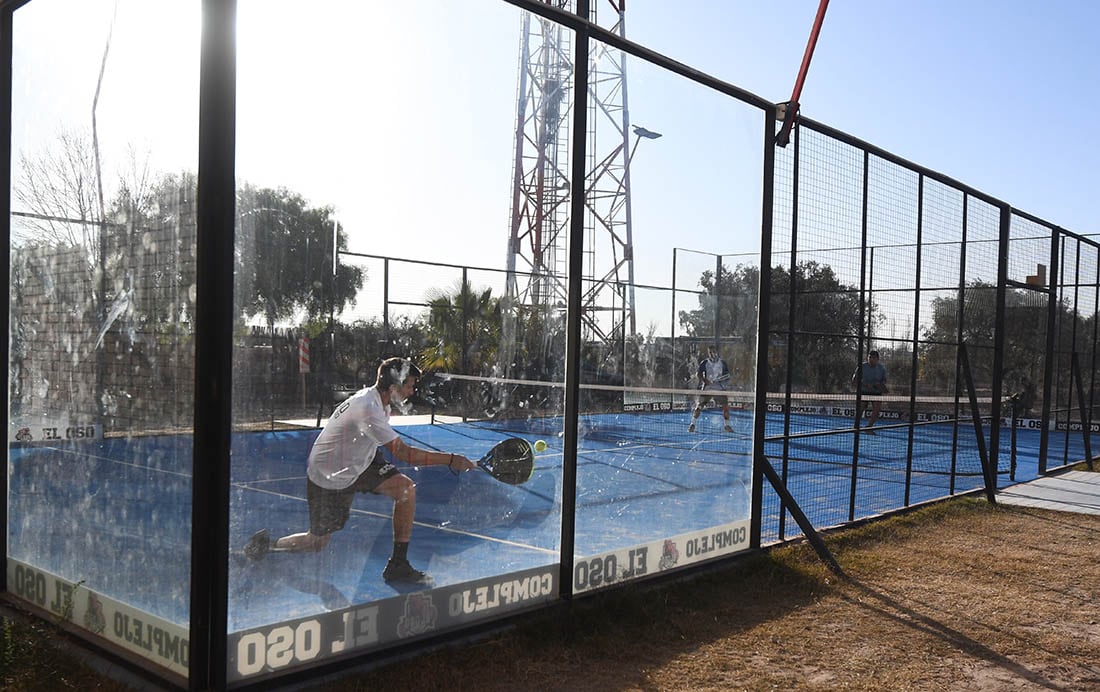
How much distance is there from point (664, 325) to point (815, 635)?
6.94 feet

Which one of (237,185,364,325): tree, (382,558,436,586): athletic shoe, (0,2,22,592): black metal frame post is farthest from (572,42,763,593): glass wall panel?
(0,2,22,592): black metal frame post

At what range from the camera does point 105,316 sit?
181 inches

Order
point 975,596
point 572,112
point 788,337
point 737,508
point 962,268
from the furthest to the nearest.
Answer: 1. point 962,268
2. point 788,337
3. point 737,508
4. point 975,596
5. point 572,112

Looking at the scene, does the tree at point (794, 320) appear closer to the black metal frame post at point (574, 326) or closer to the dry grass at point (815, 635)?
the black metal frame post at point (574, 326)

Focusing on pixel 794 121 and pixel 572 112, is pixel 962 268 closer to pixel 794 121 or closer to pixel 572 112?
pixel 794 121

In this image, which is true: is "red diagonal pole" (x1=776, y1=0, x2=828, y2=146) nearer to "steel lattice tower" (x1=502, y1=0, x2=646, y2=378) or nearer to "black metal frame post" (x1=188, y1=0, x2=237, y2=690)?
"steel lattice tower" (x1=502, y1=0, x2=646, y2=378)

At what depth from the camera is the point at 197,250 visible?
12.6 feet

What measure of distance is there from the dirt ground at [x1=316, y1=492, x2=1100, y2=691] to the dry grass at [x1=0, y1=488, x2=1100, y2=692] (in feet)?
0.04

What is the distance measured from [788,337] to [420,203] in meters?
3.73

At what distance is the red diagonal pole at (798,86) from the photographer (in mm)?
6719

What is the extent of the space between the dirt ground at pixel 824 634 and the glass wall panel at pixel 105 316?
1.16m

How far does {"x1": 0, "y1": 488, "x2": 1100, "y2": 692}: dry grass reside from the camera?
4.45 meters

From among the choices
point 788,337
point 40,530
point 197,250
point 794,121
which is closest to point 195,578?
point 197,250

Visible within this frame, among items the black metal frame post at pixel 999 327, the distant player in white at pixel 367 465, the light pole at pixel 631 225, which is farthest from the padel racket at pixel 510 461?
the black metal frame post at pixel 999 327
